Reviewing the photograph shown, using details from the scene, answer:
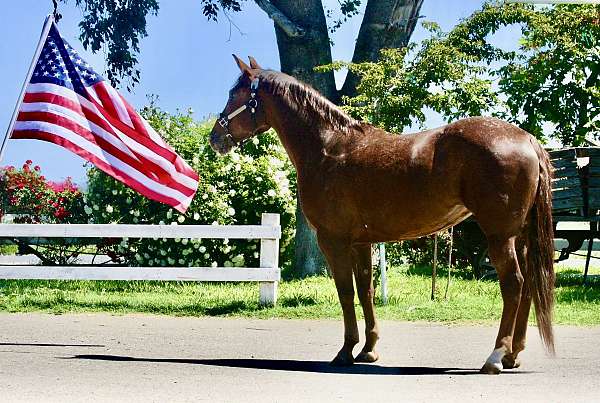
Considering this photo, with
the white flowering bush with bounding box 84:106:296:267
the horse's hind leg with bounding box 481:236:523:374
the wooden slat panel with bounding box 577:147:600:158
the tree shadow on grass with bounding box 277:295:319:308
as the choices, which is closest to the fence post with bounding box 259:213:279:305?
the tree shadow on grass with bounding box 277:295:319:308

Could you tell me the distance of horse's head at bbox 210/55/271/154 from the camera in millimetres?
8242

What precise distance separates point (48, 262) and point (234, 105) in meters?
10.5

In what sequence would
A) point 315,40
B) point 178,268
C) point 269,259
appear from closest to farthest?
point 269,259
point 178,268
point 315,40

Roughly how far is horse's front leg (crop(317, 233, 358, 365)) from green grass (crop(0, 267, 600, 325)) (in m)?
3.29

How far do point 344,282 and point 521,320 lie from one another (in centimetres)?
154

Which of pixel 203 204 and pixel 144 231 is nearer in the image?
pixel 144 231

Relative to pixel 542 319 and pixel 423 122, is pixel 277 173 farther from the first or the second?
pixel 542 319

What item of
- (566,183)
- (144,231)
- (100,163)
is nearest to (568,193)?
(566,183)

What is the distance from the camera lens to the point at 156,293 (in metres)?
13.8

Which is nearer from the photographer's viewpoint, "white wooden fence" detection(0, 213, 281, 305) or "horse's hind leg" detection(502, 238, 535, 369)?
"horse's hind leg" detection(502, 238, 535, 369)

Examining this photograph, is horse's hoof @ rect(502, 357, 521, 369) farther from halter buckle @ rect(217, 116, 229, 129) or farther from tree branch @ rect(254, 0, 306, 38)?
tree branch @ rect(254, 0, 306, 38)

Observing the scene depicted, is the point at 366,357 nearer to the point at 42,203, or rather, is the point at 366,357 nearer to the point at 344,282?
the point at 344,282

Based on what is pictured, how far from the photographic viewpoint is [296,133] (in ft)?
26.4

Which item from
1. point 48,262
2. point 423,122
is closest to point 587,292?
point 423,122
